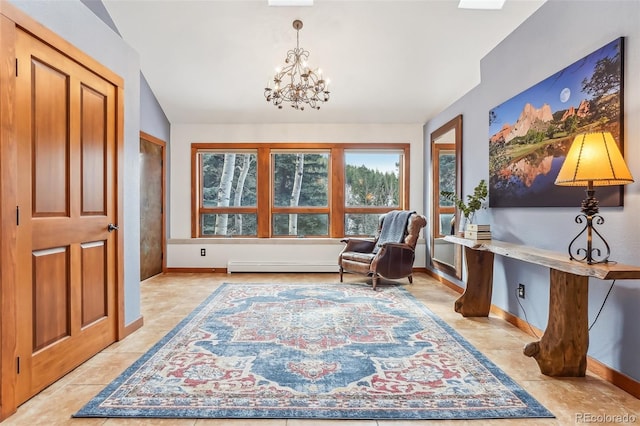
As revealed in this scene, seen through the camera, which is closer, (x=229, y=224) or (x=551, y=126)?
(x=551, y=126)

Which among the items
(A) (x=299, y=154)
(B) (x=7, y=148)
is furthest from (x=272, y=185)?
(B) (x=7, y=148)

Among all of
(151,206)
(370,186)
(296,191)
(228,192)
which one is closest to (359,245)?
(370,186)

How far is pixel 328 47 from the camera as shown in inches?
170

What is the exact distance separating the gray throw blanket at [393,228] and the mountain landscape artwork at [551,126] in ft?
5.08

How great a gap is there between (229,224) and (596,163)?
5066mm

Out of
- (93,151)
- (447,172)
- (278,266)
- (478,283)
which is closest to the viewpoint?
(93,151)

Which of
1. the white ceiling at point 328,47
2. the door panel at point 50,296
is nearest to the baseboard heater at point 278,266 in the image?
the white ceiling at point 328,47

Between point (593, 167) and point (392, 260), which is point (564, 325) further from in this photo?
point (392, 260)

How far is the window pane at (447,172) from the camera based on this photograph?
191 inches

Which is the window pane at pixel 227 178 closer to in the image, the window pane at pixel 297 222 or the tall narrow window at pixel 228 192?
the tall narrow window at pixel 228 192

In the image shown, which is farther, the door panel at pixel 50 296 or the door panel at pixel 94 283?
the door panel at pixel 94 283

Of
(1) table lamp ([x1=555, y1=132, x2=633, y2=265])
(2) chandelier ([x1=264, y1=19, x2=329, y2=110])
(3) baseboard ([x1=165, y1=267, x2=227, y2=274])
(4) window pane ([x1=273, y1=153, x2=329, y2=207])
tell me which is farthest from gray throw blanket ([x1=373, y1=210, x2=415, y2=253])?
(1) table lamp ([x1=555, y1=132, x2=633, y2=265])

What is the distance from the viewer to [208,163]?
6.08 m

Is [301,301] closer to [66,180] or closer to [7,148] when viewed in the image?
[66,180]
